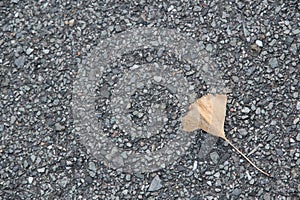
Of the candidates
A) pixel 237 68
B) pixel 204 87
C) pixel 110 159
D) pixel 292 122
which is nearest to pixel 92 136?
pixel 110 159

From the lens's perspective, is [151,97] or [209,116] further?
[151,97]

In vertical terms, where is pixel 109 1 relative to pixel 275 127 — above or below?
above

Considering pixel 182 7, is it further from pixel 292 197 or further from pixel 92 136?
pixel 292 197

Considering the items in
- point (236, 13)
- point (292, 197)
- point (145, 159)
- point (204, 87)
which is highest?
point (236, 13)
